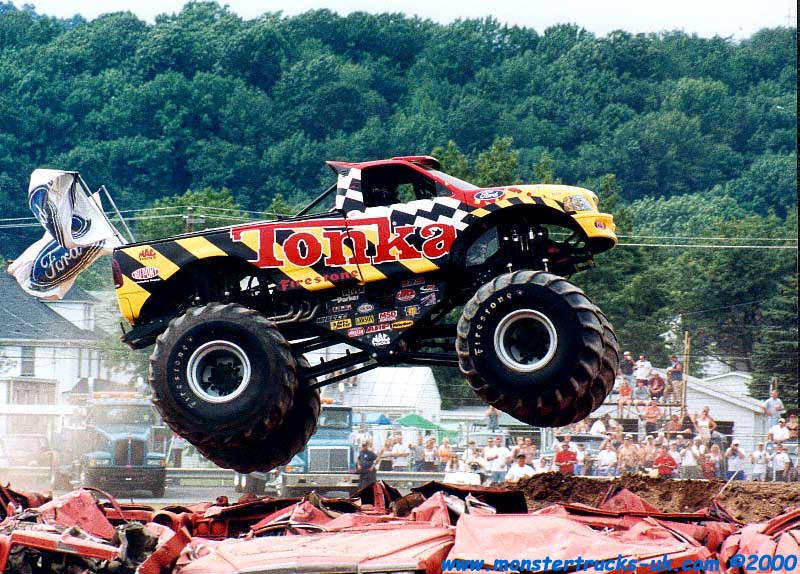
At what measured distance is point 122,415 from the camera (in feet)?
78.2

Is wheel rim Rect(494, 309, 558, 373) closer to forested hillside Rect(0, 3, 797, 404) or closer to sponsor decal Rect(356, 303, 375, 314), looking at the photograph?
sponsor decal Rect(356, 303, 375, 314)

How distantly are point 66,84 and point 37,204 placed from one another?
49.2 meters

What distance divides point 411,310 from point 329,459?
8.01 metres

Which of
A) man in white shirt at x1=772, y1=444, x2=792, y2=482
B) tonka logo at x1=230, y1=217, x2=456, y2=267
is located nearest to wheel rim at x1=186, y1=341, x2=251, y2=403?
tonka logo at x1=230, y1=217, x2=456, y2=267

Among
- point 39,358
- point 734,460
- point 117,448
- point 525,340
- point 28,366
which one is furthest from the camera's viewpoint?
point 28,366

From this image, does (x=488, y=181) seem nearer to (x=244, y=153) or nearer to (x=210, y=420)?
Result: (x=210, y=420)

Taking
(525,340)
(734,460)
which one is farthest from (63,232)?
(734,460)

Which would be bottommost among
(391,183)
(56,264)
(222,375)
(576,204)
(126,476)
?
(126,476)

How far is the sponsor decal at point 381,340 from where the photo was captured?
46.3ft

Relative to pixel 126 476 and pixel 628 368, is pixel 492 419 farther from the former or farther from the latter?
pixel 126 476

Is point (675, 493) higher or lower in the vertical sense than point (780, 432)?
lower

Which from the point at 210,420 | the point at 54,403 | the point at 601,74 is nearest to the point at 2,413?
the point at 54,403

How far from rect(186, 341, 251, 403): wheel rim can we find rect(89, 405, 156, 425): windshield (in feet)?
32.8

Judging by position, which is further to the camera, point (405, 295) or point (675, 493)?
point (675, 493)
